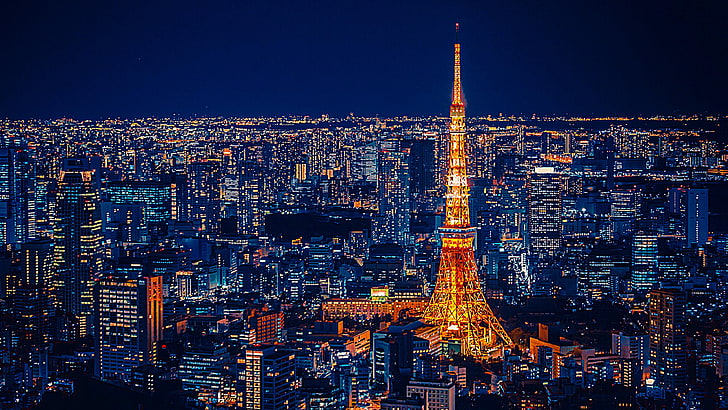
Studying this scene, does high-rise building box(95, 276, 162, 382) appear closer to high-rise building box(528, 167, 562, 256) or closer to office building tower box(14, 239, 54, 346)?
office building tower box(14, 239, 54, 346)

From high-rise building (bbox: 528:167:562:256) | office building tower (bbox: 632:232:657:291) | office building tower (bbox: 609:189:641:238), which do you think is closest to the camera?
office building tower (bbox: 632:232:657:291)

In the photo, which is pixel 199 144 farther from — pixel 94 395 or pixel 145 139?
pixel 94 395

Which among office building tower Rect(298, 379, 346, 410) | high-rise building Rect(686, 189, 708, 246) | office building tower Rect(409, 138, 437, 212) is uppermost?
office building tower Rect(409, 138, 437, 212)

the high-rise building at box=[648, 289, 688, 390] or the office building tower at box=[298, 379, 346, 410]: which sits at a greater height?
the high-rise building at box=[648, 289, 688, 390]

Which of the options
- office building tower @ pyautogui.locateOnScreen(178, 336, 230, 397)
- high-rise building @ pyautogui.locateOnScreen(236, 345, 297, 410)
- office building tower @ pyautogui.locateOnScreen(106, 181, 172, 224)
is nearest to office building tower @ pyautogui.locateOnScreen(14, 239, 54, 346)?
office building tower @ pyautogui.locateOnScreen(178, 336, 230, 397)

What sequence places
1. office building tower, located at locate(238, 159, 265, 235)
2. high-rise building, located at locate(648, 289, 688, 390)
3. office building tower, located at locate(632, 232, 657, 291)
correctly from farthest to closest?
office building tower, located at locate(238, 159, 265, 235) → office building tower, located at locate(632, 232, 657, 291) → high-rise building, located at locate(648, 289, 688, 390)

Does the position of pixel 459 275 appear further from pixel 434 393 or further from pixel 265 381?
pixel 265 381

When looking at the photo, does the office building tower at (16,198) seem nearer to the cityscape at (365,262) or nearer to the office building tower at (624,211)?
the cityscape at (365,262)

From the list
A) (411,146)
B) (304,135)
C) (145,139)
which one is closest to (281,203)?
(304,135)

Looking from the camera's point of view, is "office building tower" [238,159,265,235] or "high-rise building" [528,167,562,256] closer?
"high-rise building" [528,167,562,256]
